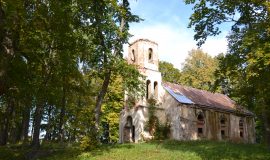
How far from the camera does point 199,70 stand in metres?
52.9

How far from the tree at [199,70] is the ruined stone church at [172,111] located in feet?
38.6

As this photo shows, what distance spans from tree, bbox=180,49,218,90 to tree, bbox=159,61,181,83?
2642 mm

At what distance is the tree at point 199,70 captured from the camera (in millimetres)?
52656

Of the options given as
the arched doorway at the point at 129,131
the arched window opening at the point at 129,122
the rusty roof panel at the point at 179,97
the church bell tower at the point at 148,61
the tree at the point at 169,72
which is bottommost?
the arched doorway at the point at 129,131

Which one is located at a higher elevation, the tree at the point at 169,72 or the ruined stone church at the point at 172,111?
the tree at the point at 169,72

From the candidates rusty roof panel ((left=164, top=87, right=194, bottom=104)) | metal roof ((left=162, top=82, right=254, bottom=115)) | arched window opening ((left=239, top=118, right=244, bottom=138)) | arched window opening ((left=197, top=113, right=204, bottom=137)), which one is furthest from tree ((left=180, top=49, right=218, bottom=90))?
rusty roof panel ((left=164, top=87, right=194, bottom=104))

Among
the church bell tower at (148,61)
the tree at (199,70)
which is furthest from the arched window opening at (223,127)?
the tree at (199,70)

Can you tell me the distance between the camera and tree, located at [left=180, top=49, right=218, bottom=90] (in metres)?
52.7

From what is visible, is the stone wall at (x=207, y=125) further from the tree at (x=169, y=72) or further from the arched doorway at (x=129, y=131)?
the tree at (x=169, y=72)

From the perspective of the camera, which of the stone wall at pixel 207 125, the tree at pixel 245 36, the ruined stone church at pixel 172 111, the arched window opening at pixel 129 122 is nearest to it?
the tree at pixel 245 36

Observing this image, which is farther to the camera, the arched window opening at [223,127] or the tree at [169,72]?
the tree at [169,72]

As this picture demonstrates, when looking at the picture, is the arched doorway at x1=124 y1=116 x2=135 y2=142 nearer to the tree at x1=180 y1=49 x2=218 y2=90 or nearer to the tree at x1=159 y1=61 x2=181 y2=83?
the tree at x1=180 y1=49 x2=218 y2=90

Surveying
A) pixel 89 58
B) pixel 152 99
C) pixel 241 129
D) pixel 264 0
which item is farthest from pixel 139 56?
pixel 264 0

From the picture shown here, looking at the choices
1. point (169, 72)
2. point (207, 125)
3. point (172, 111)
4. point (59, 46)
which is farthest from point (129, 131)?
point (169, 72)
